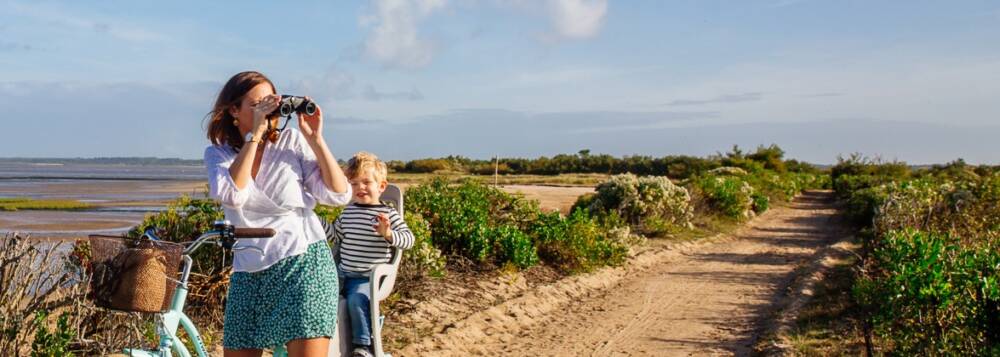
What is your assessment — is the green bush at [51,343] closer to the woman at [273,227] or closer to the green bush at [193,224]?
the woman at [273,227]

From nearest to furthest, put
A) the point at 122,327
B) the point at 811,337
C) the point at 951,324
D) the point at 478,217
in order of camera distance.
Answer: the point at 122,327, the point at 951,324, the point at 811,337, the point at 478,217

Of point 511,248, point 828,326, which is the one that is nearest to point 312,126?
point 828,326

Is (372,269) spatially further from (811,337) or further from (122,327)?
(811,337)

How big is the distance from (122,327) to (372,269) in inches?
76.0

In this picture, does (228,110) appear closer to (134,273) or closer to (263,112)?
(263,112)

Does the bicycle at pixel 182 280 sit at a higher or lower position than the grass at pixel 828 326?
higher

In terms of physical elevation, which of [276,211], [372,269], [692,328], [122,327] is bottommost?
[692,328]

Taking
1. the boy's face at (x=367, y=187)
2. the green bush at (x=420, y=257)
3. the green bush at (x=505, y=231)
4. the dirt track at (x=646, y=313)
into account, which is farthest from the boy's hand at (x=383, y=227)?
the green bush at (x=505, y=231)

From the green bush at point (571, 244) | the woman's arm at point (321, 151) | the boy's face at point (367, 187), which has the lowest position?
the green bush at point (571, 244)

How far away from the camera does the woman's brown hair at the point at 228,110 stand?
332cm

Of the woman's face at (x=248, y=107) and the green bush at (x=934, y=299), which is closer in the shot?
the woman's face at (x=248, y=107)

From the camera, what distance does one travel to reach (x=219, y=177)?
315 centimetres

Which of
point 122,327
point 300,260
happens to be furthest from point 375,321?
point 122,327

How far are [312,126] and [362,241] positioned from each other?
1.67 metres
